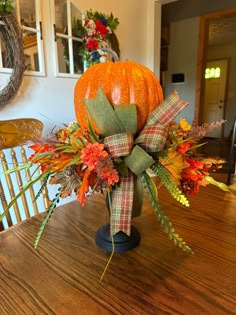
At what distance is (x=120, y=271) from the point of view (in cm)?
55

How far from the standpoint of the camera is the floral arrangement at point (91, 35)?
5.76 feet

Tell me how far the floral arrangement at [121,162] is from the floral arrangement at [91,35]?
138 centimetres

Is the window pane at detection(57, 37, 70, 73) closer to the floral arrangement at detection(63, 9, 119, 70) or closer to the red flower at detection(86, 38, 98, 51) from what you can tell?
the floral arrangement at detection(63, 9, 119, 70)

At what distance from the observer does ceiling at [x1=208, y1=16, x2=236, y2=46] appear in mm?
4152

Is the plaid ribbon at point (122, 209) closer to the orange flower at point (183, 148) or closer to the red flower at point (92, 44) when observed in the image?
the orange flower at point (183, 148)

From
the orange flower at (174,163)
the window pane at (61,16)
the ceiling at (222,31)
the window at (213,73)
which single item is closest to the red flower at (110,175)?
the orange flower at (174,163)

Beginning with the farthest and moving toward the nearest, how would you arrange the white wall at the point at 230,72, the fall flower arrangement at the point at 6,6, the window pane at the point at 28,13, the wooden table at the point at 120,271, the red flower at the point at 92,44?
1. the white wall at the point at 230,72
2. the red flower at the point at 92,44
3. the window pane at the point at 28,13
4. the fall flower arrangement at the point at 6,6
5. the wooden table at the point at 120,271

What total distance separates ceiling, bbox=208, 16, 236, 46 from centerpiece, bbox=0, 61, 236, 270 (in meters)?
4.26

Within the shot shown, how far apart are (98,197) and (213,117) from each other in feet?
20.6

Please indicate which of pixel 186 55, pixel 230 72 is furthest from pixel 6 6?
pixel 230 72

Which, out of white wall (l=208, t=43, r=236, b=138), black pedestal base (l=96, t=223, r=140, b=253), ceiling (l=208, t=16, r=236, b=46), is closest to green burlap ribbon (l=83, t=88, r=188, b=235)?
black pedestal base (l=96, t=223, r=140, b=253)

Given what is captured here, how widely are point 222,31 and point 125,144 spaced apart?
546 cm

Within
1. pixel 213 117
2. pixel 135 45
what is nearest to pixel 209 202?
pixel 135 45

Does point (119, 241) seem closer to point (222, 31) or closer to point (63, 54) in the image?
point (63, 54)
